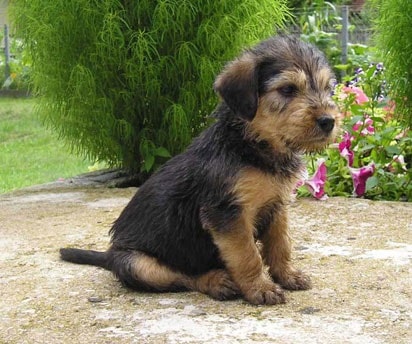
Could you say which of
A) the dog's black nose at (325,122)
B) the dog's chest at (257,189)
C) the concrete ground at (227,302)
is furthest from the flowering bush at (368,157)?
the dog's black nose at (325,122)

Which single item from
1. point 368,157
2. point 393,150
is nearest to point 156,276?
point 393,150

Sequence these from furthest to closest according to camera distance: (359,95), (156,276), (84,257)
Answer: (359,95) → (84,257) → (156,276)

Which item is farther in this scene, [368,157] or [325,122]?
[368,157]

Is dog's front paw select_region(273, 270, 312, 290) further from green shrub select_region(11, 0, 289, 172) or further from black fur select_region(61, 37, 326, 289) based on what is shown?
green shrub select_region(11, 0, 289, 172)

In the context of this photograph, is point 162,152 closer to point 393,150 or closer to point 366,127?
point 366,127

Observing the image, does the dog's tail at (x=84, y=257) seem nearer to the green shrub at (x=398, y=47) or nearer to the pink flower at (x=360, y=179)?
the pink flower at (x=360, y=179)

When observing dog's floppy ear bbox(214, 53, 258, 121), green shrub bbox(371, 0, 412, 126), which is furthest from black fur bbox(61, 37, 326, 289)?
green shrub bbox(371, 0, 412, 126)

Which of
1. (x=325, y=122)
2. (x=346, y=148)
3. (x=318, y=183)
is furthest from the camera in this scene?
(x=346, y=148)
